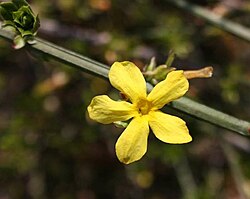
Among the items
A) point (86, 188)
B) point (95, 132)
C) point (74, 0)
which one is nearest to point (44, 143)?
point (95, 132)

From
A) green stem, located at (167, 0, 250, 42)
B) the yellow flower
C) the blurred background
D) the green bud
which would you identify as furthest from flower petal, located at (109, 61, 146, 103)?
the blurred background

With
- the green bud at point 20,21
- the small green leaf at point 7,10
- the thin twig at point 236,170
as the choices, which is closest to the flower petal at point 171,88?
the green bud at point 20,21

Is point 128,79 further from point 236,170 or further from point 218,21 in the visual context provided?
point 236,170

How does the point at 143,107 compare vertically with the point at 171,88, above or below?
below

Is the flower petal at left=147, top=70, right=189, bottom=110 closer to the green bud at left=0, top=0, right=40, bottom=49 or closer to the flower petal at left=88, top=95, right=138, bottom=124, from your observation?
the flower petal at left=88, top=95, right=138, bottom=124

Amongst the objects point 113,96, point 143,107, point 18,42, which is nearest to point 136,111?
point 143,107

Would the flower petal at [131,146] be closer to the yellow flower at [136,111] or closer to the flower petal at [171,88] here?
the yellow flower at [136,111]
